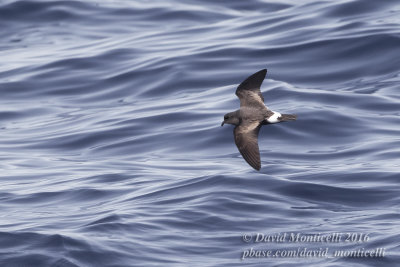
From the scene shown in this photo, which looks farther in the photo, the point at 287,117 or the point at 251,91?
the point at 251,91

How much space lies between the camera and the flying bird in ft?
27.7

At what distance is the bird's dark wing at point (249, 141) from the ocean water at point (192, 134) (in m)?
1.33

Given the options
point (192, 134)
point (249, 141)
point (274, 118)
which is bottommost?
point (192, 134)

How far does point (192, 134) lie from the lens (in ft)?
44.1

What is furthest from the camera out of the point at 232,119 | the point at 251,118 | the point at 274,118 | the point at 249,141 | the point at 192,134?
the point at 192,134

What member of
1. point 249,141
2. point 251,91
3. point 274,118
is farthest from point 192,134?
point 249,141

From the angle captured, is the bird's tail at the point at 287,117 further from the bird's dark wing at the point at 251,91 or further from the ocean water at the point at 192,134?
the ocean water at the point at 192,134

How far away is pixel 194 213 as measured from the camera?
408 inches

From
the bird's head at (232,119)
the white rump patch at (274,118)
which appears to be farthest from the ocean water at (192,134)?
the white rump patch at (274,118)

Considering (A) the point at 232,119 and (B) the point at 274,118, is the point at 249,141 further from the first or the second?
(A) the point at 232,119

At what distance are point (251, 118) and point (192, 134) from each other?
4.31 metres

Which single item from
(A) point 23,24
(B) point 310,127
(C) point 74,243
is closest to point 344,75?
(B) point 310,127

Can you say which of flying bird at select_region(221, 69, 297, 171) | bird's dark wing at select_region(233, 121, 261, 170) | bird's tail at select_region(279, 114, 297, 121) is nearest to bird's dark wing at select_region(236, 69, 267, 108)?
flying bird at select_region(221, 69, 297, 171)

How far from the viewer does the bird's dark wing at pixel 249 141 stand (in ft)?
27.1
